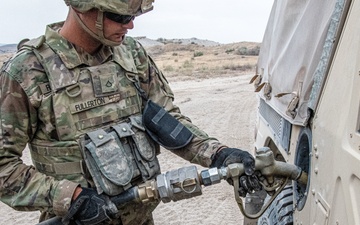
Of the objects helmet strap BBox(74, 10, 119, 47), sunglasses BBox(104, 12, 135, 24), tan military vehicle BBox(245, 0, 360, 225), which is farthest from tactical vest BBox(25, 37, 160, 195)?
tan military vehicle BBox(245, 0, 360, 225)

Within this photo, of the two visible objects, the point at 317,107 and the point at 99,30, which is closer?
the point at 317,107

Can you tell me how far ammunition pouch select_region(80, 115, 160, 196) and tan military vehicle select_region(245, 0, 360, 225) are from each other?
0.76 m

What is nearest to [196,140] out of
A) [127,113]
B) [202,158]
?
[202,158]

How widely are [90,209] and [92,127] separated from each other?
1.28 ft

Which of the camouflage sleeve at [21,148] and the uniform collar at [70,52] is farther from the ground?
the uniform collar at [70,52]

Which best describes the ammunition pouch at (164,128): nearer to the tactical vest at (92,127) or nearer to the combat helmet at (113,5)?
the tactical vest at (92,127)

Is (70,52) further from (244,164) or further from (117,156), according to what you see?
(244,164)

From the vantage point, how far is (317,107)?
218 cm

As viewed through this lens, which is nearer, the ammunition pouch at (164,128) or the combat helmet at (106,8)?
the combat helmet at (106,8)

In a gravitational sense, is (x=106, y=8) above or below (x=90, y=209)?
above

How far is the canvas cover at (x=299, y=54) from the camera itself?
2254 millimetres

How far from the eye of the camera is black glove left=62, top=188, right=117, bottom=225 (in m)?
2.18

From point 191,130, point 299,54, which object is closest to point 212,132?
point 299,54

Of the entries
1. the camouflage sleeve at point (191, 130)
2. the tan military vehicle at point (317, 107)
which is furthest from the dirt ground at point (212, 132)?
the camouflage sleeve at point (191, 130)
